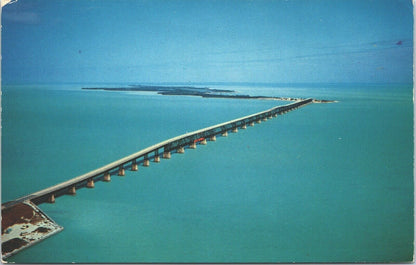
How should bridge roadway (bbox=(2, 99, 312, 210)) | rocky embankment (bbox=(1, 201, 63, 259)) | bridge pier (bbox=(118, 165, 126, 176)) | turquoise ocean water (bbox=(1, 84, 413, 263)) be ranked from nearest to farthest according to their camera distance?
rocky embankment (bbox=(1, 201, 63, 259)) → turquoise ocean water (bbox=(1, 84, 413, 263)) → bridge roadway (bbox=(2, 99, 312, 210)) → bridge pier (bbox=(118, 165, 126, 176))

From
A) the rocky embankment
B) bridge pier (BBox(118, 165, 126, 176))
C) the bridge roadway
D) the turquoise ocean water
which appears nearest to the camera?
the rocky embankment

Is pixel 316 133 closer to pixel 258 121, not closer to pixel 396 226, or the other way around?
pixel 258 121

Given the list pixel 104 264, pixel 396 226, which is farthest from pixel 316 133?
pixel 104 264

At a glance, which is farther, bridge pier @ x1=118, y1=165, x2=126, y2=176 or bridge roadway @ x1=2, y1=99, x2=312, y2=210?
bridge pier @ x1=118, y1=165, x2=126, y2=176

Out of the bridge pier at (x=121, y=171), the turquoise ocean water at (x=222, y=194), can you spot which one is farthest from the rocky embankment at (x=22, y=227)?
the bridge pier at (x=121, y=171)

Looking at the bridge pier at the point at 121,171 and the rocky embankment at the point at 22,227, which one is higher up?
the bridge pier at the point at 121,171

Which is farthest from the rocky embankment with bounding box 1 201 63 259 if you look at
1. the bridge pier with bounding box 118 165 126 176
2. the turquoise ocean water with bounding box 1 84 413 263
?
the bridge pier with bounding box 118 165 126 176

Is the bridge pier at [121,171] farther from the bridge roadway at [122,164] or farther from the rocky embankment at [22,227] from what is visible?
the rocky embankment at [22,227]

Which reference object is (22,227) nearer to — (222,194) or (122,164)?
(122,164)

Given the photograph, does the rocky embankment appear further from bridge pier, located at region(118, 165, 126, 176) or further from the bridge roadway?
bridge pier, located at region(118, 165, 126, 176)
